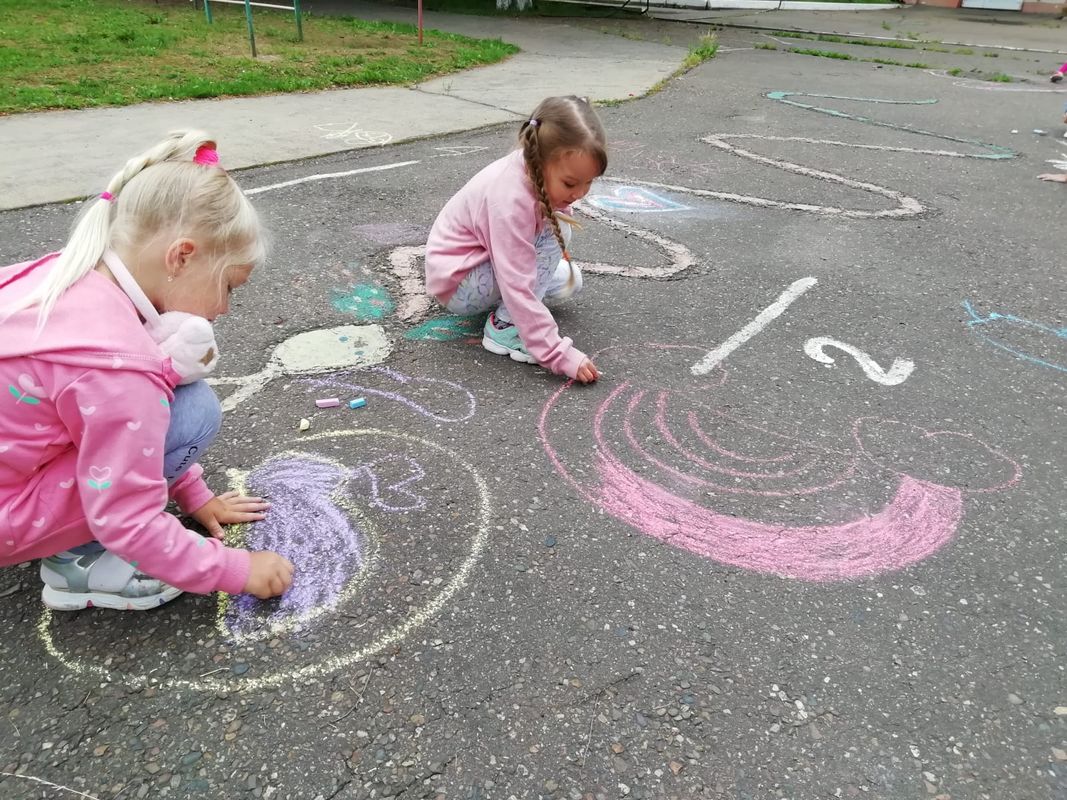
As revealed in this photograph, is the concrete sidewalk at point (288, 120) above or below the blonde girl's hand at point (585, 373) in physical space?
above

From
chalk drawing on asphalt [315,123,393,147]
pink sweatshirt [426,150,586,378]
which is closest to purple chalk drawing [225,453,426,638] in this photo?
pink sweatshirt [426,150,586,378]

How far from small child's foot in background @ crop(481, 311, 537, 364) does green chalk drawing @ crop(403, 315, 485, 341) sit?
0.46ft

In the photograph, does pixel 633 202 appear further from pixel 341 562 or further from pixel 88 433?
pixel 88 433

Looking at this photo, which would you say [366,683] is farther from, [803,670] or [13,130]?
[13,130]

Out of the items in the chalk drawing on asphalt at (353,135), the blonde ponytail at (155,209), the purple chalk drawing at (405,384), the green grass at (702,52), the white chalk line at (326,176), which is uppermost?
the green grass at (702,52)

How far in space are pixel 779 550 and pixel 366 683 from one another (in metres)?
1.12

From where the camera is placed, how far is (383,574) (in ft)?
6.08

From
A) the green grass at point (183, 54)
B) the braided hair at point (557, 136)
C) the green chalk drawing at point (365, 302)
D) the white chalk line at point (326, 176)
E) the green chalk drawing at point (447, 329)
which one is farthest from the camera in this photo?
the green grass at point (183, 54)

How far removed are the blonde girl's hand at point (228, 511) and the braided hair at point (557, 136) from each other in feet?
4.39

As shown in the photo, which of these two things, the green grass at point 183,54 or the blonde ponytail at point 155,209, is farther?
the green grass at point 183,54

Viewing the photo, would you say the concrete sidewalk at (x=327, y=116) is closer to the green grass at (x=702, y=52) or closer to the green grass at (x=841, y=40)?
the green grass at (x=702, y=52)

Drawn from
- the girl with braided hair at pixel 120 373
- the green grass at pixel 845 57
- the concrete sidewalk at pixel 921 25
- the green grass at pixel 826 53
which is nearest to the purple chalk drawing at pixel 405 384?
the girl with braided hair at pixel 120 373

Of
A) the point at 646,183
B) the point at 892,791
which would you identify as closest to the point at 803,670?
the point at 892,791

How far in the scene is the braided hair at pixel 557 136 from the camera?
2391 millimetres
